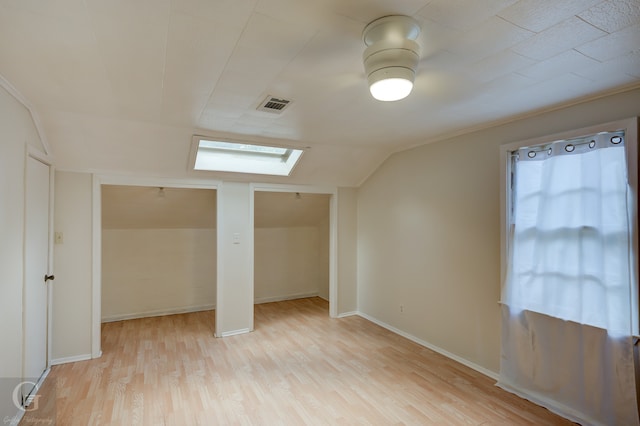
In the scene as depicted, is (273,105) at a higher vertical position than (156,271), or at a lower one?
higher

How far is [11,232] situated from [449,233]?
374cm

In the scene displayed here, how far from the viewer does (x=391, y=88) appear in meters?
1.54

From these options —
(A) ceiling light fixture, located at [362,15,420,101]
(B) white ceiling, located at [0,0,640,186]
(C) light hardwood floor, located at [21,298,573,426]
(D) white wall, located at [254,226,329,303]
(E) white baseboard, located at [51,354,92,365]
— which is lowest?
(C) light hardwood floor, located at [21,298,573,426]

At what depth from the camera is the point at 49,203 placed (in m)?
3.11

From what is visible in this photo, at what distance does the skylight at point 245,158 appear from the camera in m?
3.77

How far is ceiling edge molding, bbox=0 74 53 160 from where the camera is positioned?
2020mm

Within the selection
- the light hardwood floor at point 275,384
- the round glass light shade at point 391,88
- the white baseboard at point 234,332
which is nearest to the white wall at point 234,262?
the white baseboard at point 234,332

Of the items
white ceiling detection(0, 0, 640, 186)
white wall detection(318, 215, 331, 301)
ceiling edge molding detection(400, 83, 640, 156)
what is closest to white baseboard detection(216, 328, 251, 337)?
white wall detection(318, 215, 331, 301)

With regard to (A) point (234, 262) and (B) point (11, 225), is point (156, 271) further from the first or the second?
(B) point (11, 225)

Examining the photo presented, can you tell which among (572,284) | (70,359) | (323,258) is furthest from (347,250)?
(70,359)

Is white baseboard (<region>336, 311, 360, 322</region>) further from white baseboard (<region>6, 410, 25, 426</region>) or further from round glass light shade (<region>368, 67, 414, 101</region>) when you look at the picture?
round glass light shade (<region>368, 67, 414, 101</region>)

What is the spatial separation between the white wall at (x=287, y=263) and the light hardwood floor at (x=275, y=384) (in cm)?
154

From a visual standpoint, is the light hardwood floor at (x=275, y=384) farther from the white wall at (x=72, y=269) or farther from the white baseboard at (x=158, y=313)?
the white baseboard at (x=158, y=313)

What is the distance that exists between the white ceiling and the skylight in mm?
598
